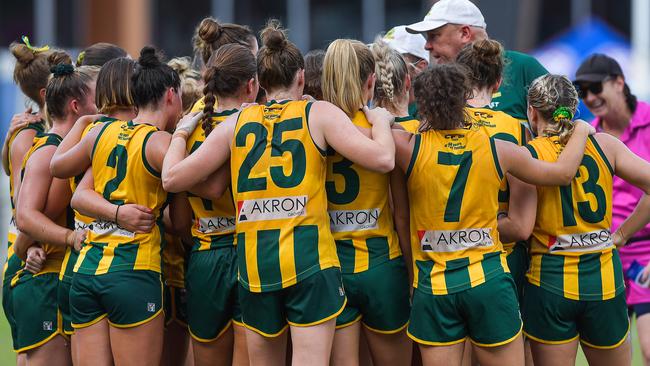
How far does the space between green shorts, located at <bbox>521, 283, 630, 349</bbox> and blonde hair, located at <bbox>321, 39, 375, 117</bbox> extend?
140cm

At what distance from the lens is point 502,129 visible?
5152mm

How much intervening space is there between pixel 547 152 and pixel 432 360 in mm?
1204

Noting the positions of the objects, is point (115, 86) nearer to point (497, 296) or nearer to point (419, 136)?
point (419, 136)

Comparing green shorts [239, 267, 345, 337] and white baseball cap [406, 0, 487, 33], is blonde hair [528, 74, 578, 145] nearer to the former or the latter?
white baseball cap [406, 0, 487, 33]

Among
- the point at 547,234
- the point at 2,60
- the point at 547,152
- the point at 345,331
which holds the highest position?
the point at 547,152

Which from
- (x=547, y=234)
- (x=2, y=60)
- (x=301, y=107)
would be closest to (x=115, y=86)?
(x=301, y=107)

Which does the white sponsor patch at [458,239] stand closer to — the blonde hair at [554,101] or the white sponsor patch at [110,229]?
the blonde hair at [554,101]

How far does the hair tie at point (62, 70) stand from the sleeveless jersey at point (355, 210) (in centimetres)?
167

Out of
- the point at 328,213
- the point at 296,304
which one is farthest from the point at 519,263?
the point at 296,304

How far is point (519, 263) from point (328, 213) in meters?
1.14

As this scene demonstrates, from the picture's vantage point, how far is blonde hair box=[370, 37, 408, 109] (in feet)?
16.9

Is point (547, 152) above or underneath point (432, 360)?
above

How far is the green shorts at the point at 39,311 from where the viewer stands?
5.70 m

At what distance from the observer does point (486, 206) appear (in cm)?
481
